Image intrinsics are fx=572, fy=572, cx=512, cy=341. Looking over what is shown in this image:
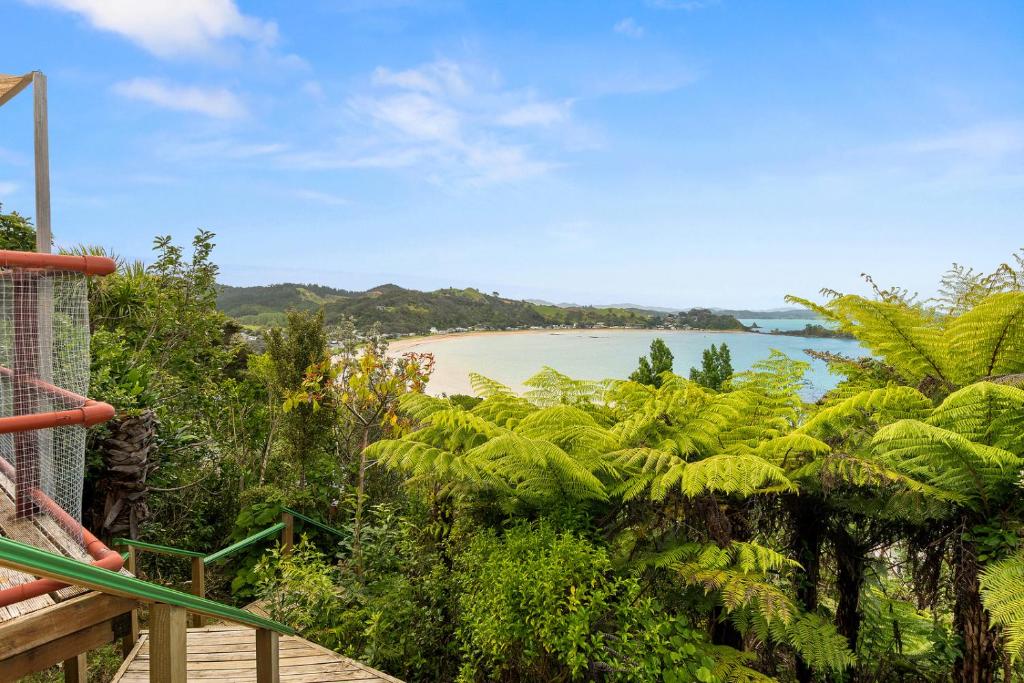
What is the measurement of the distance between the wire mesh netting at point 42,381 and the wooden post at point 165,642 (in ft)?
1.88

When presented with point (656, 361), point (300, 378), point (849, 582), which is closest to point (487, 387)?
point (849, 582)

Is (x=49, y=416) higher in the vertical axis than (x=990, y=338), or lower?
lower

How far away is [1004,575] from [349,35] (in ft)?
31.9

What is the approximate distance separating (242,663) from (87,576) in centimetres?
229

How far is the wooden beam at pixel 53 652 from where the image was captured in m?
1.74

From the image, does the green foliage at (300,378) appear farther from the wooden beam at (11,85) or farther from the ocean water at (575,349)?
the wooden beam at (11,85)

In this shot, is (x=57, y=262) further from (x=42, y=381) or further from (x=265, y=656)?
(x=265, y=656)

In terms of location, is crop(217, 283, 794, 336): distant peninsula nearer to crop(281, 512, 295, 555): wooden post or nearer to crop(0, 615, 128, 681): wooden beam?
crop(281, 512, 295, 555): wooden post

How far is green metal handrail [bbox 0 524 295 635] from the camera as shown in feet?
3.48

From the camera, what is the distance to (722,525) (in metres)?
2.94

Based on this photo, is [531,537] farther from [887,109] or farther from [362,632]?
[887,109]

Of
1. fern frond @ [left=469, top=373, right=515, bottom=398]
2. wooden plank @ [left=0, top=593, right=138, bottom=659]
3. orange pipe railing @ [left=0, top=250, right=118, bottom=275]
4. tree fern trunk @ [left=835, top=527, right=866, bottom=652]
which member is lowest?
tree fern trunk @ [left=835, top=527, right=866, bottom=652]

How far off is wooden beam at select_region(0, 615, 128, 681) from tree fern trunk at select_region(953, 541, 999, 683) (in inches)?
138

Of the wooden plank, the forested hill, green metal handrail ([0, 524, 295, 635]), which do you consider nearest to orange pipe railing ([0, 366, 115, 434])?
the wooden plank
